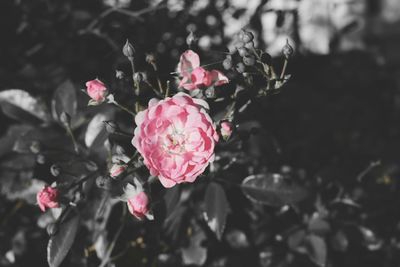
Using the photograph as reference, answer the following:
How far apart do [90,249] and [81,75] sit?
0.74 meters

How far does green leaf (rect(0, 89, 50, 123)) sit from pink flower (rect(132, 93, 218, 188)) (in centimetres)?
57

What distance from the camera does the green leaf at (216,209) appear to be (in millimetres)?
1146

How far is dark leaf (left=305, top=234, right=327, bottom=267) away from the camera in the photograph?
134cm

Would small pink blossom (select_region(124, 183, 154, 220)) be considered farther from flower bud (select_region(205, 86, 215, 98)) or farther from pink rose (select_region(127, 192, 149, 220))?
flower bud (select_region(205, 86, 215, 98))

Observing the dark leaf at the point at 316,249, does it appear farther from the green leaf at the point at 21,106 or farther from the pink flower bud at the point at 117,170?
the green leaf at the point at 21,106

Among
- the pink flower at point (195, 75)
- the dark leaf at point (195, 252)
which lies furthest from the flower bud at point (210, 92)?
the dark leaf at point (195, 252)

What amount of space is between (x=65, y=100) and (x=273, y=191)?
629 mm

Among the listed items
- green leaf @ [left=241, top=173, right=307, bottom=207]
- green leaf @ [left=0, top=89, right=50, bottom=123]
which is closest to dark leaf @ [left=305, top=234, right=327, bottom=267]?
green leaf @ [left=241, top=173, right=307, bottom=207]

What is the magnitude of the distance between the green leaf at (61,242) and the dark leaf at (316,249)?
67 cm

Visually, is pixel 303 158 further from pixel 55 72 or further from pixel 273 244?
pixel 55 72

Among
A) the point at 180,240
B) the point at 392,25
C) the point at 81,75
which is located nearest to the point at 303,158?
the point at 180,240

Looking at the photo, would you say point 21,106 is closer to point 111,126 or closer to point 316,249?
point 111,126

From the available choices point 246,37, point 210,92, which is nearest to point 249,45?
point 246,37

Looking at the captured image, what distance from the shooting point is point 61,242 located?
1.07m
